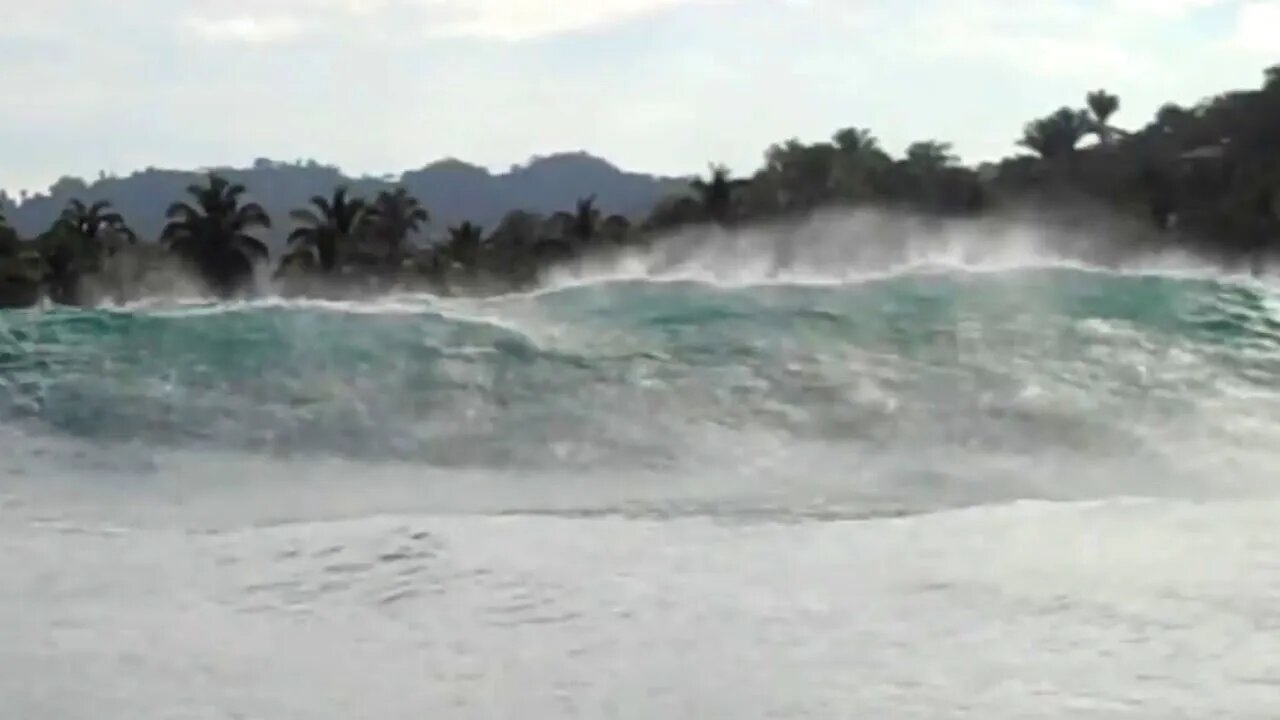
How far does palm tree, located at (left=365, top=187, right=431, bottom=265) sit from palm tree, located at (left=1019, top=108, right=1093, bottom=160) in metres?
22.7

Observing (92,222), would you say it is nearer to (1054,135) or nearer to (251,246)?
(251,246)

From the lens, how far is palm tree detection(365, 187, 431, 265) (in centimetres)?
6031

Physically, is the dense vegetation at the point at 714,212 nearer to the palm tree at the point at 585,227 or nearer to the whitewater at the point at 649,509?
the palm tree at the point at 585,227

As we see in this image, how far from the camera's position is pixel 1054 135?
2741 inches


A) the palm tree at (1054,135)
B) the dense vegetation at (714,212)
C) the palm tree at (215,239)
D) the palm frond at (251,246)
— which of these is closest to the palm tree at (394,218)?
the dense vegetation at (714,212)

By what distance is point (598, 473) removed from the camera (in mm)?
11320

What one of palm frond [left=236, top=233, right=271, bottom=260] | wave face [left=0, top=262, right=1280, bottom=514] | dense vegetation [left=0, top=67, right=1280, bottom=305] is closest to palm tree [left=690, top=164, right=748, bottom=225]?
dense vegetation [left=0, top=67, right=1280, bottom=305]

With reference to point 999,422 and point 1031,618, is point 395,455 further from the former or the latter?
point 1031,618

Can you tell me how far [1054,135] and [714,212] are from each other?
49.1ft

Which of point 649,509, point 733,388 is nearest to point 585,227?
point 733,388

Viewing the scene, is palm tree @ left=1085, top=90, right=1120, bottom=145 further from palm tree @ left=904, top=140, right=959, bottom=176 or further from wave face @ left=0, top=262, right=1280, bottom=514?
wave face @ left=0, top=262, right=1280, bottom=514

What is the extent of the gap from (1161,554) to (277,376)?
992 centimetres

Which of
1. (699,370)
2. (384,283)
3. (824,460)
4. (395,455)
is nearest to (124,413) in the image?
(395,455)

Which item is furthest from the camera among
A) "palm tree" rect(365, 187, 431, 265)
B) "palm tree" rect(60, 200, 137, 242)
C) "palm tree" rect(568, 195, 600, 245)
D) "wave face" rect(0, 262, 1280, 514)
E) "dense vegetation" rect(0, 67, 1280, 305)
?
"palm tree" rect(568, 195, 600, 245)
